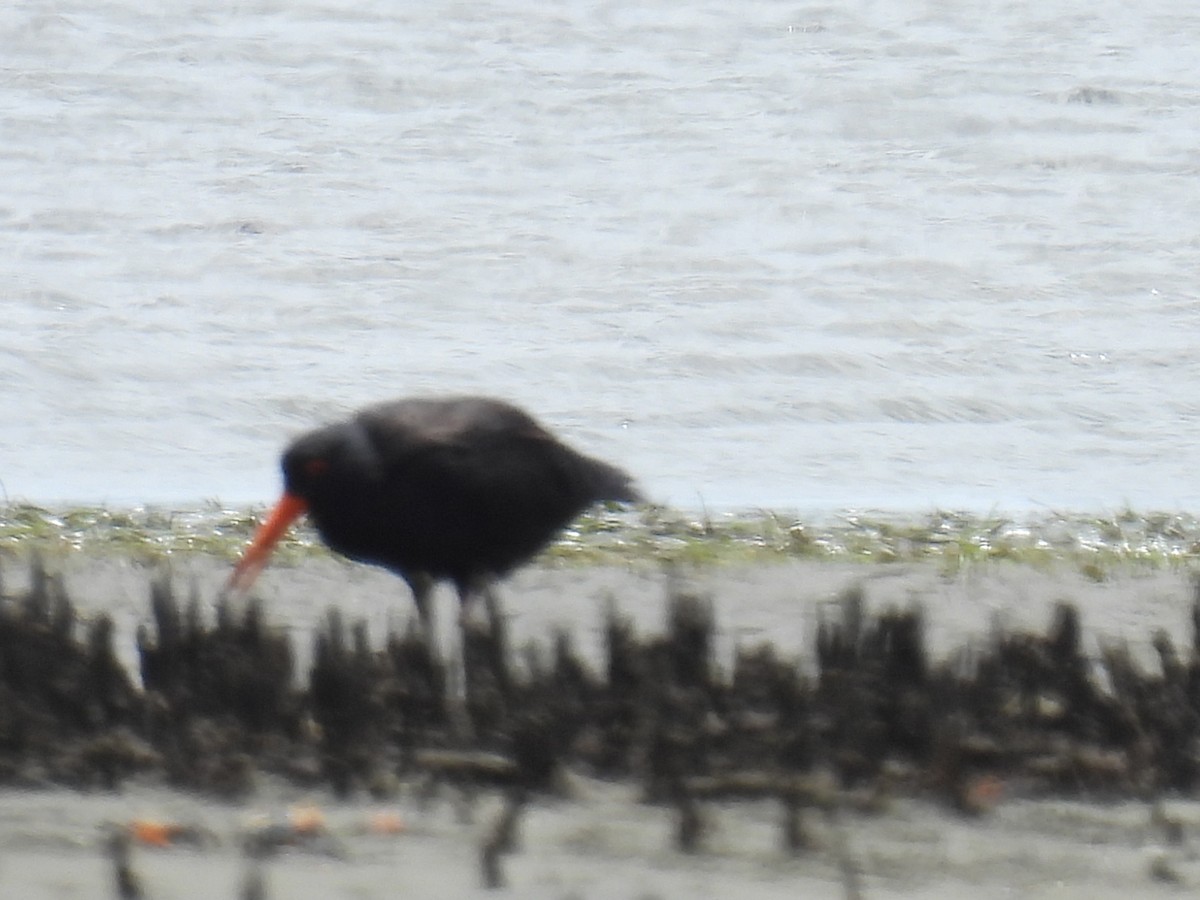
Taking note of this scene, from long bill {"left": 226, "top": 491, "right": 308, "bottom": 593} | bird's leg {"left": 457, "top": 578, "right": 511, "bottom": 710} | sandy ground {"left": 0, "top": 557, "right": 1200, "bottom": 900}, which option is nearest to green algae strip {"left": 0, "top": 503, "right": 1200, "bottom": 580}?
long bill {"left": 226, "top": 491, "right": 308, "bottom": 593}

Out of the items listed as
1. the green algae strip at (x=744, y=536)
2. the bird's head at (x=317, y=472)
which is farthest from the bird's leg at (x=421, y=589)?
the green algae strip at (x=744, y=536)

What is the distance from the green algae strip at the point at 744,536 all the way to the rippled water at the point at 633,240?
45cm

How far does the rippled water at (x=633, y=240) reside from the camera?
9234mm

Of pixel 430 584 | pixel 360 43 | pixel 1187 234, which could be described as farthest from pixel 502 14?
pixel 430 584

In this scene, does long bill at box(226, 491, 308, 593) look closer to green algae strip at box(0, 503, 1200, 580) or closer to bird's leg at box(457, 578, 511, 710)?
green algae strip at box(0, 503, 1200, 580)

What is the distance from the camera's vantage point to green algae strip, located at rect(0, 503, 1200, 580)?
679cm

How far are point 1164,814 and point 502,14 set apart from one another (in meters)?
9.63

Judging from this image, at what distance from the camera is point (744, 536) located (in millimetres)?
7270

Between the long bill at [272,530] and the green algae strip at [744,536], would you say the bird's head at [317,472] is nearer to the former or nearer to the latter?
the long bill at [272,530]

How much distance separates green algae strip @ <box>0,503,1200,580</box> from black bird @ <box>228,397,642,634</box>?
686 millimetres

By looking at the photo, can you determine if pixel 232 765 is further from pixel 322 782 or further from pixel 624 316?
pixel 624 316

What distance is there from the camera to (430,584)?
237 inches

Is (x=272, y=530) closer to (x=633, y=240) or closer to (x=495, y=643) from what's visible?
(x=495, y=643)

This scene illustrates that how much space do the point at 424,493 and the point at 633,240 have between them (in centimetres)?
562
